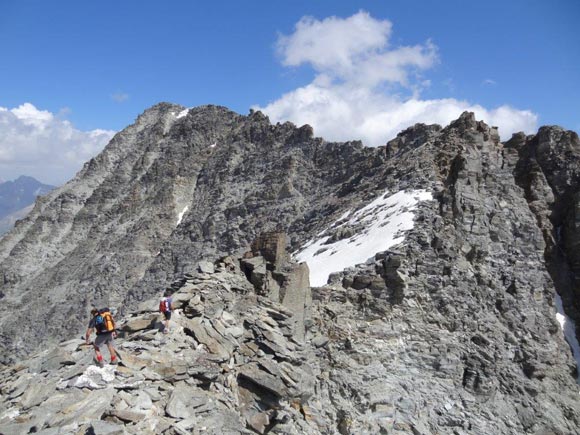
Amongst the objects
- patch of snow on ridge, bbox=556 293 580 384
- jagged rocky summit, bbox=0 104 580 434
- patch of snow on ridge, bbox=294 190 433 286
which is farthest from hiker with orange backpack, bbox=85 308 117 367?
patch of snow on ridge, bbox=556 293 580 384

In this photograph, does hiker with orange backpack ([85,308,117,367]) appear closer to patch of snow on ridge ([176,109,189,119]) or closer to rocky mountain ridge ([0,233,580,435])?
rocky mountain ridge ([0,233,580,435])

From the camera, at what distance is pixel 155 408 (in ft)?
41.6

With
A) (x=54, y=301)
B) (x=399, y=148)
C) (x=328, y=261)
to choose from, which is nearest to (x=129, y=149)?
(x=54, y=301)

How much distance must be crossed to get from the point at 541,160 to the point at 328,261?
26587mm

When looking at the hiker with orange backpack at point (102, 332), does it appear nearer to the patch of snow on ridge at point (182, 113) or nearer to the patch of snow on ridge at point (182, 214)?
the patch of snow on ridge at point (182, 214)

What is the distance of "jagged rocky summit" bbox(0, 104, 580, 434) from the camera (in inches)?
675

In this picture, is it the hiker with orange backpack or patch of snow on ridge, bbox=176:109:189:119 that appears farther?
patch of snow on ridge, bbox=176:109:189:119

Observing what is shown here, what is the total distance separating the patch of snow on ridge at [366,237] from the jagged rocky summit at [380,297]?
194 mm

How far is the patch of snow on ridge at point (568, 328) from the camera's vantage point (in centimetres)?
3601

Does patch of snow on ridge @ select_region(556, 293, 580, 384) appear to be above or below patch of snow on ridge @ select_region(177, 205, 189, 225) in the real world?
below

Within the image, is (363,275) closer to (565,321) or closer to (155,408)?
(155,408)

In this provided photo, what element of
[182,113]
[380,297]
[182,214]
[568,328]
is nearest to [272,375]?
[380,297]

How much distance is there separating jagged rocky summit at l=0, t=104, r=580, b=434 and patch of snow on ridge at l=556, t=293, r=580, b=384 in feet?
0.89

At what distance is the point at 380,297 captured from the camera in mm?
28109
